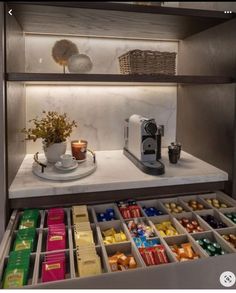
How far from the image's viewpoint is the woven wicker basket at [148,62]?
125 centimetres

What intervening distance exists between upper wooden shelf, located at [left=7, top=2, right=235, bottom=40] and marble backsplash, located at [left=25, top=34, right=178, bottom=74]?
0.15 ft

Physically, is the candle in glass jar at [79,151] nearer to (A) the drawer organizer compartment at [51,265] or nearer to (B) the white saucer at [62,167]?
(B) the white saucer at [62,167]

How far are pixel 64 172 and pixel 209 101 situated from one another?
842mm

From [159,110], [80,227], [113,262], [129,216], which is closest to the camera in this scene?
[113,262]

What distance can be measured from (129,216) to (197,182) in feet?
1.21

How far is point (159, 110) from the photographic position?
1745 millimetres

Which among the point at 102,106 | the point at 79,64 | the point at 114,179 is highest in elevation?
the point at 79,64

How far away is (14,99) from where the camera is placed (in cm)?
121

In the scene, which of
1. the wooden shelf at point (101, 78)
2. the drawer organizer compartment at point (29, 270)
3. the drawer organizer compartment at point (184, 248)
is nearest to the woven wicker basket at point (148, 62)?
the wooden shelf at point (101, 78)

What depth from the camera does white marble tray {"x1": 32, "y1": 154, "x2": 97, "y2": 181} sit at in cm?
117

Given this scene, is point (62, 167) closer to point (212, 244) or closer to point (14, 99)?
point (14, 99)

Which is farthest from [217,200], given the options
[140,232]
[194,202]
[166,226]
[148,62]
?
[148,62]

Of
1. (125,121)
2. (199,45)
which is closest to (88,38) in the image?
(125,121)

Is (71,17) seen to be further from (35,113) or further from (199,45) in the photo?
(199,45)
